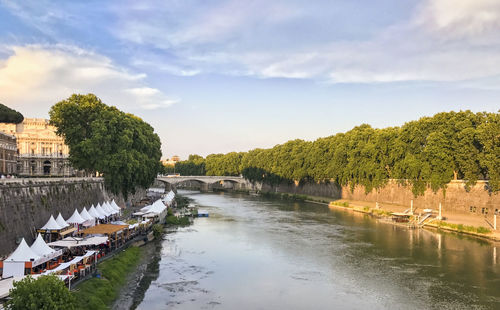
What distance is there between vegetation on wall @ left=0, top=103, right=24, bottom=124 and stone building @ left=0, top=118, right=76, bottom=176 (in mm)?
7839

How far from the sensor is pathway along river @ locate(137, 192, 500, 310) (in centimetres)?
3027

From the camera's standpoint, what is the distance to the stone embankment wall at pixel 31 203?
32.9m

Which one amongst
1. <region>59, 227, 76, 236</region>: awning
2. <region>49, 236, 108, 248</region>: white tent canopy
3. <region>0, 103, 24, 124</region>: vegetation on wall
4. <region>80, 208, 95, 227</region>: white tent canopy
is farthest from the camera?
<region>0, 103, 24, 124</region>: vegetation on wall

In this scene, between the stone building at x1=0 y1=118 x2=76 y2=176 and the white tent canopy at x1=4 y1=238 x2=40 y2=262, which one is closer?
the white tent canopy at x1=4 y1=238 x2=40 y2=262

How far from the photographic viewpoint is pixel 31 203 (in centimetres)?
3856

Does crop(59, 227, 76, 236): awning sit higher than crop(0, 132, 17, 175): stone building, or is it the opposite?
crop(0, 132, 17, 175): stone building

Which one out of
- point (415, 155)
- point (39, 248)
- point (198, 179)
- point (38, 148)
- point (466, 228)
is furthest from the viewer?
point (198, 179)

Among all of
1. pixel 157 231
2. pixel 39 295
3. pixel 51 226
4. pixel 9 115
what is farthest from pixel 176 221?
pixel 9 115

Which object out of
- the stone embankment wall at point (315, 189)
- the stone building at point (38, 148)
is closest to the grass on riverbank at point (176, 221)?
the stone building at point (38, 148)

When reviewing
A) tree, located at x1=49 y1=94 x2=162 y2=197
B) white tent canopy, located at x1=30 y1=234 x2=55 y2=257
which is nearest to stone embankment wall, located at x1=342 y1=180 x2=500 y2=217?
tree, located at x1=49 y1=94 x2=162 y2=197

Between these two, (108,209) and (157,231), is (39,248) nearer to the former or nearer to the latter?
(157,231)

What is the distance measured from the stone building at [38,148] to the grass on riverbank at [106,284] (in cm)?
7764

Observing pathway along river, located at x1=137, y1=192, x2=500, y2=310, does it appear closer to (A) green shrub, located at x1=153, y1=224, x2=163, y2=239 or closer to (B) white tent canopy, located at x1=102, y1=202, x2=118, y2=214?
(A) green shrub, located at x1=153, y1=224, x2=163, y2=239

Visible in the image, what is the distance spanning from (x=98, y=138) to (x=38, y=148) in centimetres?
5500
